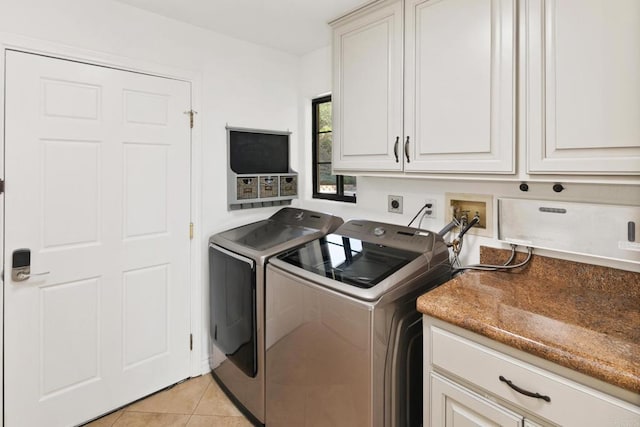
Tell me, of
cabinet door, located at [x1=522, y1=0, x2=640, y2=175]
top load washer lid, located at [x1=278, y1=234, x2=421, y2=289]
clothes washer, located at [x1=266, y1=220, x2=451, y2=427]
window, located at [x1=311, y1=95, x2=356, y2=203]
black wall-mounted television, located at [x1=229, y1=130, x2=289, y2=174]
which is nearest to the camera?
cabinet door, located at [x1=522, y1=0, x2=640, y2=175]

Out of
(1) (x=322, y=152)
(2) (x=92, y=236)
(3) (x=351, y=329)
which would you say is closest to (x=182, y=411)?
(2) (x=92, y=236)

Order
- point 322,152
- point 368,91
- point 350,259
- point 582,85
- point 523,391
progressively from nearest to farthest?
point 523,391, point 582,85, point 350,259, point 368,91, point 322,152

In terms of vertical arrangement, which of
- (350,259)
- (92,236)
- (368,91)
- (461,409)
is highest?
(368,91)

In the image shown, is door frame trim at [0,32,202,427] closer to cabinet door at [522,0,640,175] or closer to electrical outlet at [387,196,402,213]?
electrical outlet at [387,196,402,213]

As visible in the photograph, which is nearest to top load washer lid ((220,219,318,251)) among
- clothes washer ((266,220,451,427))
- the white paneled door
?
clothes washer ((266,220,451,427))

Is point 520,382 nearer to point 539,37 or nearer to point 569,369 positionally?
point 569,369

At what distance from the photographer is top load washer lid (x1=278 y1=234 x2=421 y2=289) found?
1.50 meters

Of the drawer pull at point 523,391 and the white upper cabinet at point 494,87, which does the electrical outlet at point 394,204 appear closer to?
the white upper cabinet at point 494,87

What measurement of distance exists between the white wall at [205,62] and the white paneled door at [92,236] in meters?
0.12

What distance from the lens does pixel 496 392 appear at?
111 centimetres

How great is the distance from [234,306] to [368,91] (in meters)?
1.42

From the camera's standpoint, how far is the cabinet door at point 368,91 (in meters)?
1.75

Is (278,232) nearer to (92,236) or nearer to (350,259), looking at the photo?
(350,259)

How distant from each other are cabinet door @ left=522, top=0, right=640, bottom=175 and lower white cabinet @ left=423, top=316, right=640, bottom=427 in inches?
26.6
